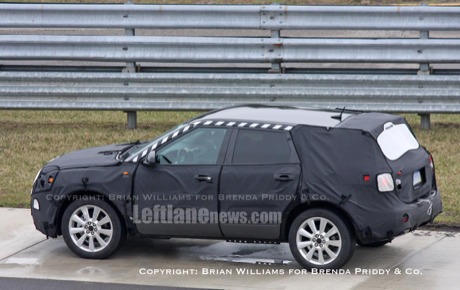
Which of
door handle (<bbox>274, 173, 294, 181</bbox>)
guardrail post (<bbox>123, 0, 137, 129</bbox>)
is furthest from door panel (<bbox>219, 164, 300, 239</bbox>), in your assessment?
guardrail post (<bbox>123, 0, 137, 129</bbox>)

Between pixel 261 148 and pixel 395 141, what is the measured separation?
1256mm

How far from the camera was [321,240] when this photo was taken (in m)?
9.20

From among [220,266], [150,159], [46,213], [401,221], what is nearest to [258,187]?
[220,266]

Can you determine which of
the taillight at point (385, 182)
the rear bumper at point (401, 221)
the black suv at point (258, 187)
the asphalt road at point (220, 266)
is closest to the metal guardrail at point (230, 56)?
the asphalt road at point (220, 266)

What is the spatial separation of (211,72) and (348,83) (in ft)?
6.50

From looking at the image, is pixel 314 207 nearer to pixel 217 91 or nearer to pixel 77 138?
pixel 217 91

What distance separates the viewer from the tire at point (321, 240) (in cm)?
914

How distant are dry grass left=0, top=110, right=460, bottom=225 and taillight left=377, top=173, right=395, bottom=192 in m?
2.25

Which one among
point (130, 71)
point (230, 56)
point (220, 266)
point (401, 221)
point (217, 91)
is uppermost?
point (230, 56)

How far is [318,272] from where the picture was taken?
30.3ft

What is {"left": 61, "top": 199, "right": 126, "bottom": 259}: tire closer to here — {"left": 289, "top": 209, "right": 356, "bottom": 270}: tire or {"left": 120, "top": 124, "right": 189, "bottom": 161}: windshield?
{"left": 120, "top": 124, "right": 189, "bottom": 161}: windshield

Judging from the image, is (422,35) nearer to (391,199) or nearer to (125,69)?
(125,69)

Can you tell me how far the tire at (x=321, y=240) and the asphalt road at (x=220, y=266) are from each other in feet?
0.43

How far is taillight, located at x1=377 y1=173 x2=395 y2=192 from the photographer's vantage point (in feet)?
29.6
